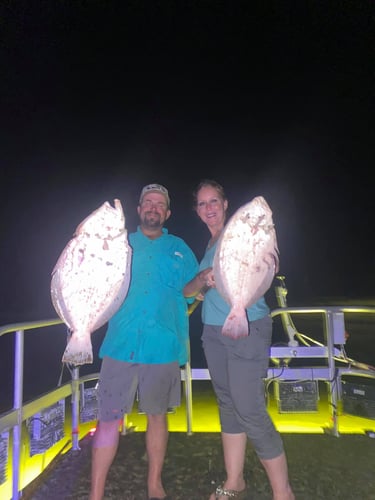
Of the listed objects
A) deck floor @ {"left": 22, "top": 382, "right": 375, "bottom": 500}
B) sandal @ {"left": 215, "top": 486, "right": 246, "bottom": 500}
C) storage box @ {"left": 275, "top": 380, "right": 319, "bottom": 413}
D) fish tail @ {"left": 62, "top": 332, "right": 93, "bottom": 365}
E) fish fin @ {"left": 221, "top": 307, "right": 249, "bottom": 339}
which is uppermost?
fish fin @ {"left": 221, "top": 307, "right": 249, "bottom": 339}

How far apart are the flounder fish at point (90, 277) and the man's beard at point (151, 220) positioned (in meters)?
0.54

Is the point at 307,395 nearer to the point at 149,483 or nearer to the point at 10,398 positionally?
the point at 149,483

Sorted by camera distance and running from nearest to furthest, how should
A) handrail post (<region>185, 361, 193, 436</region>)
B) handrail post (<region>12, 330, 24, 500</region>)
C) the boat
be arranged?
handrail post (<region>12, 330, 24, 500</region>), the boat, handrail post (<region>185, 361, 193, 436</region>)

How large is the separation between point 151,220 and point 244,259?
2.51ft

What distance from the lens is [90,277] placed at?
1776 millimetres

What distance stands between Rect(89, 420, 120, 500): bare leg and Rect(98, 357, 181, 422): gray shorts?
2.4 inches

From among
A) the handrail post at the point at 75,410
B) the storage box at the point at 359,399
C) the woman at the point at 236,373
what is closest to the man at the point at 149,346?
the woman at the point at 236,373

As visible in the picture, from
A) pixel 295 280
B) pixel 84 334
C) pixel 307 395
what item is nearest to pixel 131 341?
pixel 84 334

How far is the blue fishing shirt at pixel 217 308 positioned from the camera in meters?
2.10

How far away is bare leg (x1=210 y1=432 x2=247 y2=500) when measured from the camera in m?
2.23

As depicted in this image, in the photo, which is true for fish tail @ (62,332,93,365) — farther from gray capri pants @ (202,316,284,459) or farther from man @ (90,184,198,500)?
gray capri pants @ (202,316,284,459)

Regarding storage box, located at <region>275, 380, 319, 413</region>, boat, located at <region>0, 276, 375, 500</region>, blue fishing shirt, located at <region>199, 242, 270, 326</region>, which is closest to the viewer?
blue fishing shirt, located at <region>199, 242, 270, 326</region>

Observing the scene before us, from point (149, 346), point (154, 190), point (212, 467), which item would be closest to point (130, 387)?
point (149, 346)

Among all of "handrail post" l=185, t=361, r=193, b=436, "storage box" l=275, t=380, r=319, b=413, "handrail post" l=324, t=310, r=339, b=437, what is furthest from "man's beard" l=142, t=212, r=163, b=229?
"storage box" l=275, t=380, r=319, b=413
